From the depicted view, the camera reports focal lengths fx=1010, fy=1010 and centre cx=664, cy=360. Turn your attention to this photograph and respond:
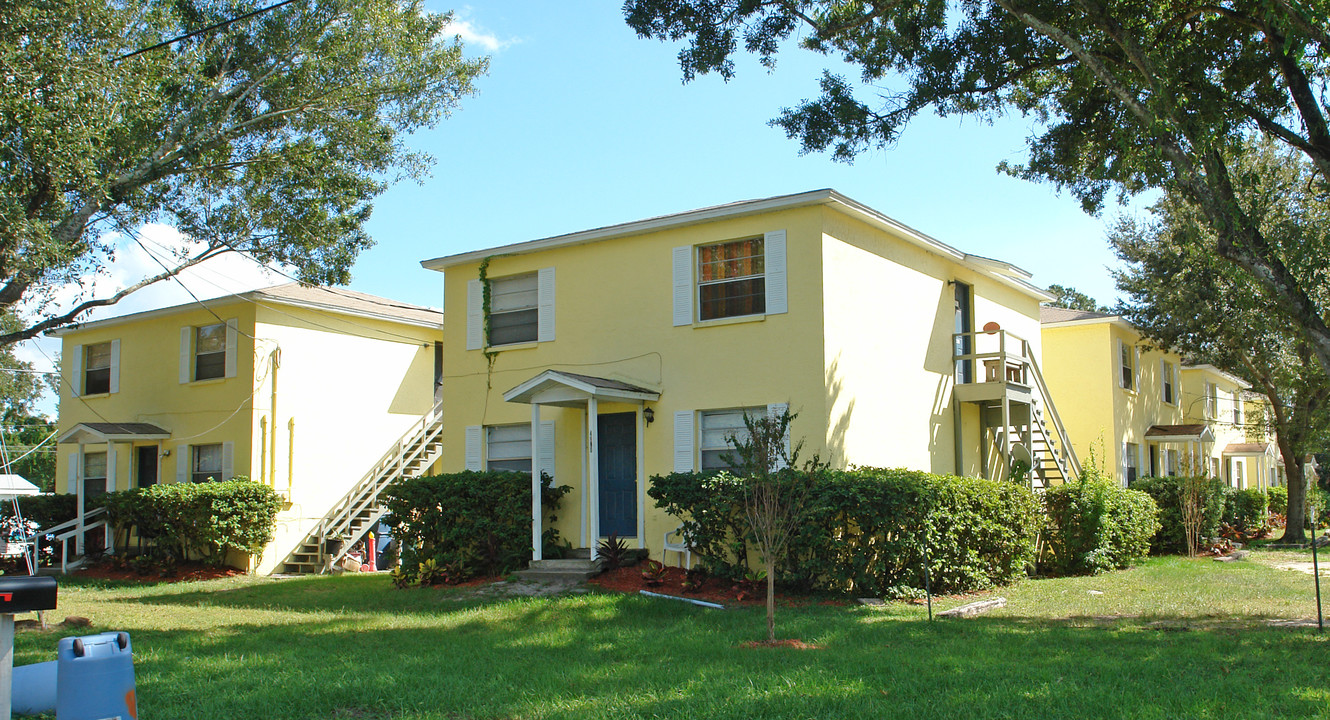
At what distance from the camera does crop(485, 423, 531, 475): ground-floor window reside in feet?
55.9

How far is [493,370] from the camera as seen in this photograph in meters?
17.6

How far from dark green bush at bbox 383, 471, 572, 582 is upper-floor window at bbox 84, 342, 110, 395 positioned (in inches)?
493

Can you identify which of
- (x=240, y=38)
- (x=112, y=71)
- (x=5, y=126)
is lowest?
(x=5, y=126)

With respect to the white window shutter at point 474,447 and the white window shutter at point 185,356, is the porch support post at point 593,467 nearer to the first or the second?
the white window shutter at point 474,447

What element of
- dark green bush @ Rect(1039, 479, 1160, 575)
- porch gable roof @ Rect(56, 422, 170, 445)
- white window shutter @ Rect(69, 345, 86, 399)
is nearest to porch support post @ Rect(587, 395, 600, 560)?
dark green bush @ Rect(1039, 479, 1160, 575)

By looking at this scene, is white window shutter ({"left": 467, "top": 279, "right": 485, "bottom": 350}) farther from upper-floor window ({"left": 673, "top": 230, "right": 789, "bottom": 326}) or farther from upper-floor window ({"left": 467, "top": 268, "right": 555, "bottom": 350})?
upper-floor window ({"left": 673, "top": 230, "right": 789, "bottom": 326})

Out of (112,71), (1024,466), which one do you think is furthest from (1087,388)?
(112,71)

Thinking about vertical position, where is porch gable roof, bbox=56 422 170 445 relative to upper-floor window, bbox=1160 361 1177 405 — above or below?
below

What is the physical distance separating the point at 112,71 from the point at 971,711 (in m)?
12.4

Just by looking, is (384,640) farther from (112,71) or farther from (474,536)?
(112,71)

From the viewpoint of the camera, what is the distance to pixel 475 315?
58.7ft

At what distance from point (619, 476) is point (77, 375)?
53.3 ft

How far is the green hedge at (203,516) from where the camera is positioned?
19.1 meters

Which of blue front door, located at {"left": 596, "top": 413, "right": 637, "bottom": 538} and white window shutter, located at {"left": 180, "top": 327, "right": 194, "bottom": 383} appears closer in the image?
blue front door, located at {"left": 596, "top": 413, "right": 637, "bottom": 538}
